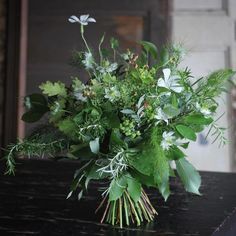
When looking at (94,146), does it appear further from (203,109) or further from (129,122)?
(203,109)

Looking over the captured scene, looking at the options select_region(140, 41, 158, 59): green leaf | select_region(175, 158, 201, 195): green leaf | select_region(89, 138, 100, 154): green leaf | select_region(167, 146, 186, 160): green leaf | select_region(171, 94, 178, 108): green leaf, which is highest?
select_region(140, 41, 158, 59): green leaf

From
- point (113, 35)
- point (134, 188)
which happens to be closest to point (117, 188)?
point (134, 188)

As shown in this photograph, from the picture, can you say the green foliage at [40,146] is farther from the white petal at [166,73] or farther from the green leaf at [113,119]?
the white petal at [166,73]

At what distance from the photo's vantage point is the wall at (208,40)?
285cm

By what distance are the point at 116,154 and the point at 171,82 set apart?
0.18 m

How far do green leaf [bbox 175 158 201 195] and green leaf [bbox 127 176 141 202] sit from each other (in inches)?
3.8

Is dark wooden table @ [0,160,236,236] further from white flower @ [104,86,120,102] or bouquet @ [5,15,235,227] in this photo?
white flower @ [104,86,120,102]

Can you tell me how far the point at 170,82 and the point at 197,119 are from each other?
103 mm

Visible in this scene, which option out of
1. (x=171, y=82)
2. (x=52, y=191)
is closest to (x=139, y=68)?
(x=171, y=82)

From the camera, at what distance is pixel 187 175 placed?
102 cm

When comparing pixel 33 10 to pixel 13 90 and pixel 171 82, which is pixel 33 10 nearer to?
pixel 13 90

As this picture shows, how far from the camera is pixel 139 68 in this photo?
101 centimetres

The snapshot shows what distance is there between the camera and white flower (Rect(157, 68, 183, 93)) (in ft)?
3.13

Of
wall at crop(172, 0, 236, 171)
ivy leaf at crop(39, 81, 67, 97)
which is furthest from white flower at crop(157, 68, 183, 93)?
wall at crop(172, 0, 236, 171)
